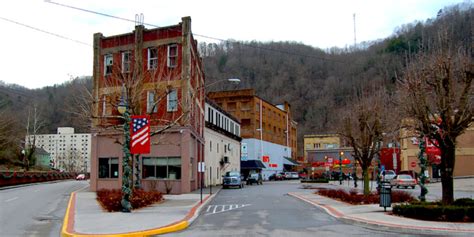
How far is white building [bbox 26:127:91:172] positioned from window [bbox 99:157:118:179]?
86930 mm

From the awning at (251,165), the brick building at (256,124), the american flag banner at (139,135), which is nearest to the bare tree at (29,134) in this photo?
the brick building at (256,124)

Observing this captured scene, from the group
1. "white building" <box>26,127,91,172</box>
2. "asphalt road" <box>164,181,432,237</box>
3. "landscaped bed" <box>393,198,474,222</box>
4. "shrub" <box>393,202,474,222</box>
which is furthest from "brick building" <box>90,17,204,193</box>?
"white building" <box>26,127,91,172</box>

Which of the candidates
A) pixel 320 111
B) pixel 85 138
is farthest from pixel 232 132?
pixel 85 138

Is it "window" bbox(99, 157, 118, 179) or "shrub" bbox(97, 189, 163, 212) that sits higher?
"window" bbox(99, 157, 118, 179)

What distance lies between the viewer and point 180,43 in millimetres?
37844

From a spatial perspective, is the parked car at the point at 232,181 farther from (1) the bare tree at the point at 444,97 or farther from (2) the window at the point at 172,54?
(1) the bare tree at the point at 444,97

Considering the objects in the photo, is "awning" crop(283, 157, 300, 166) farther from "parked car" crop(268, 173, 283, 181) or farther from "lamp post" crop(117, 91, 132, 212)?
"lamp post" crop(117, 91, 132, 212)

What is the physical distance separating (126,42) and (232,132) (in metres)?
28.0

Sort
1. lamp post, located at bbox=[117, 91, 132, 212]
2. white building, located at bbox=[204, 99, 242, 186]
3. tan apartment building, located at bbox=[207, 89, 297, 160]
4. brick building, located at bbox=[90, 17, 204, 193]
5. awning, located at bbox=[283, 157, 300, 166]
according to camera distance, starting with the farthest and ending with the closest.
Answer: awning, located at bbox=[283, 157, 300, 166] < tan apartment building, located at bbox=[207, 89, 297, 160] < white building, located at bbox=[204, 99, 242, 186] < brick building, located at bbox=[90, 17, 204, 193] < lamp post, located at bbox=[117, 91, 132, 212]

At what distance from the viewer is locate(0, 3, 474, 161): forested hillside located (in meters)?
25.7

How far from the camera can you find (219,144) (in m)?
57.0

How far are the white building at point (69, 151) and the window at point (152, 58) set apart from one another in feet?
296

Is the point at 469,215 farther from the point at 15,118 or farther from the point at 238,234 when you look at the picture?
the point at 15,118

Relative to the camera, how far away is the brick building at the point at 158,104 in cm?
3688
